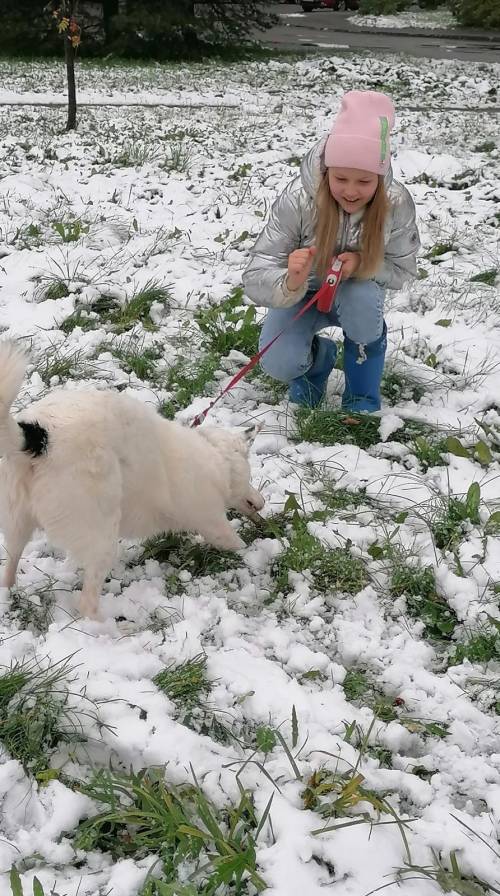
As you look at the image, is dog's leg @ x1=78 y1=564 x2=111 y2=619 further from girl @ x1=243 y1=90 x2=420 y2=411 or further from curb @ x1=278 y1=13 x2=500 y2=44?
curb @ x1=278 y1=13 x2=500 y2=44

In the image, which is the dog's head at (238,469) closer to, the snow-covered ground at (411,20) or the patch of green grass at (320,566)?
the patch of green grass at (320,566)

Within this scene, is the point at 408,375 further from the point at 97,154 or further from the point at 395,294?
the point at 97,154

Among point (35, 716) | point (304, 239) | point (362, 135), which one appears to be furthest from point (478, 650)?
point (304, 239)

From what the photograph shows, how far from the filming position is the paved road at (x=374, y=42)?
1978 cm

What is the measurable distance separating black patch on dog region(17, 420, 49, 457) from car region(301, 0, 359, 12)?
3776 centimetres

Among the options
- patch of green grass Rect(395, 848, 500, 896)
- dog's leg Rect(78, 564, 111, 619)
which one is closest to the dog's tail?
dog's leg Rect(78, 564, 111, 619)

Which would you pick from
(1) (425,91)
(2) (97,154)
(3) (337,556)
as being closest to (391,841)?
(3) (337,556)

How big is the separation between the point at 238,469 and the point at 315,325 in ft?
4.01

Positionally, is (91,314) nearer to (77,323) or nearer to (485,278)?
(77,323)

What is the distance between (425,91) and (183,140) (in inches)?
257

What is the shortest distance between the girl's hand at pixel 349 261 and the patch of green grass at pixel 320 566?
1.45 meters

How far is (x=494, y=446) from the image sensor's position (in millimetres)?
3705

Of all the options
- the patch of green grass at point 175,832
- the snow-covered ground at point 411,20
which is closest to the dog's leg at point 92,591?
the patch of green grass at point 175,832

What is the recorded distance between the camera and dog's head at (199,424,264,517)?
313cm
